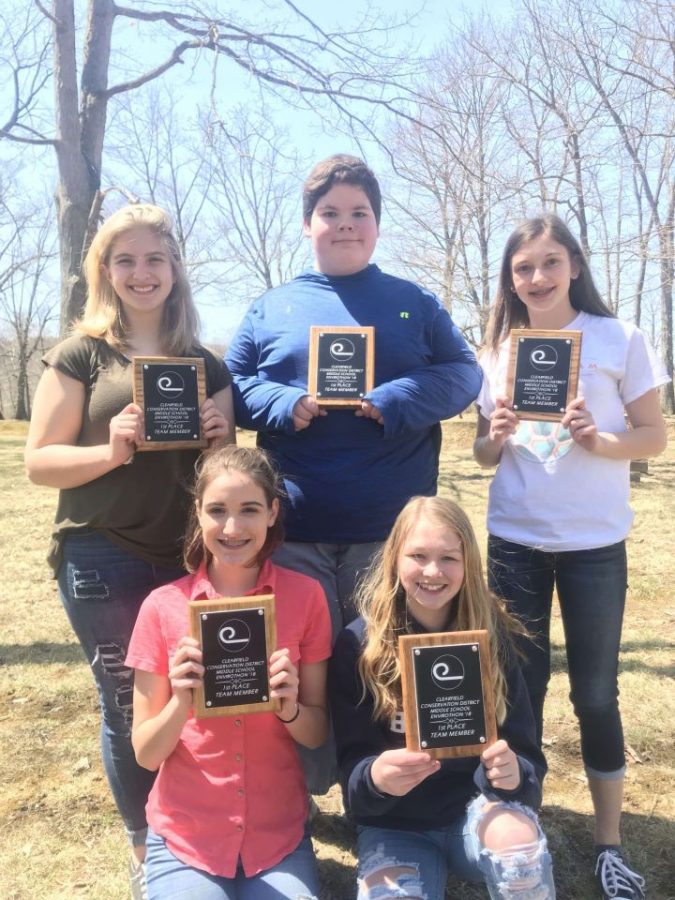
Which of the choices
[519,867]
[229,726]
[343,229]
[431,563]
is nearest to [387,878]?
[519,867]

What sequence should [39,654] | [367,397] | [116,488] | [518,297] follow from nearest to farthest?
[116,488], [367,397], [518,297], [39,654]

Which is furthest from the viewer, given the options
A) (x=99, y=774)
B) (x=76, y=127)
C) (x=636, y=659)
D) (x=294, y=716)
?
(x=76, y=127)

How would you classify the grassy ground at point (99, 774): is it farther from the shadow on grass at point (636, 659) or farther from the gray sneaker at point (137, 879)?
the gray sneaker at point (137, 879)

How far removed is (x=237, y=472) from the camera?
2516mm

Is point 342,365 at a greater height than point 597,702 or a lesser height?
greater

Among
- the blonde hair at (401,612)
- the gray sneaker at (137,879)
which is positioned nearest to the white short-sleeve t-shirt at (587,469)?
the blonde hair at (401,612)

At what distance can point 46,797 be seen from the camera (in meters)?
3.61

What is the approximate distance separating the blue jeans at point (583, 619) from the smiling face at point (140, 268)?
1648 millimetres

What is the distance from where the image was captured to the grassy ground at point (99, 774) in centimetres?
306

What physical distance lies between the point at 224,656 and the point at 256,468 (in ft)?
2.16

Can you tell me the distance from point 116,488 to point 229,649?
0.76 m

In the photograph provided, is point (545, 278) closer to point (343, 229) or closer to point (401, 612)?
point (343, 229)

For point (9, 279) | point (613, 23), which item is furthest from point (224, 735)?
point (9, 279)

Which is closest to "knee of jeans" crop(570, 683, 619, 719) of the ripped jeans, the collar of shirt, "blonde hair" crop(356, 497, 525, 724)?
"blonde hair" crop(356, 497, 525, 724)
